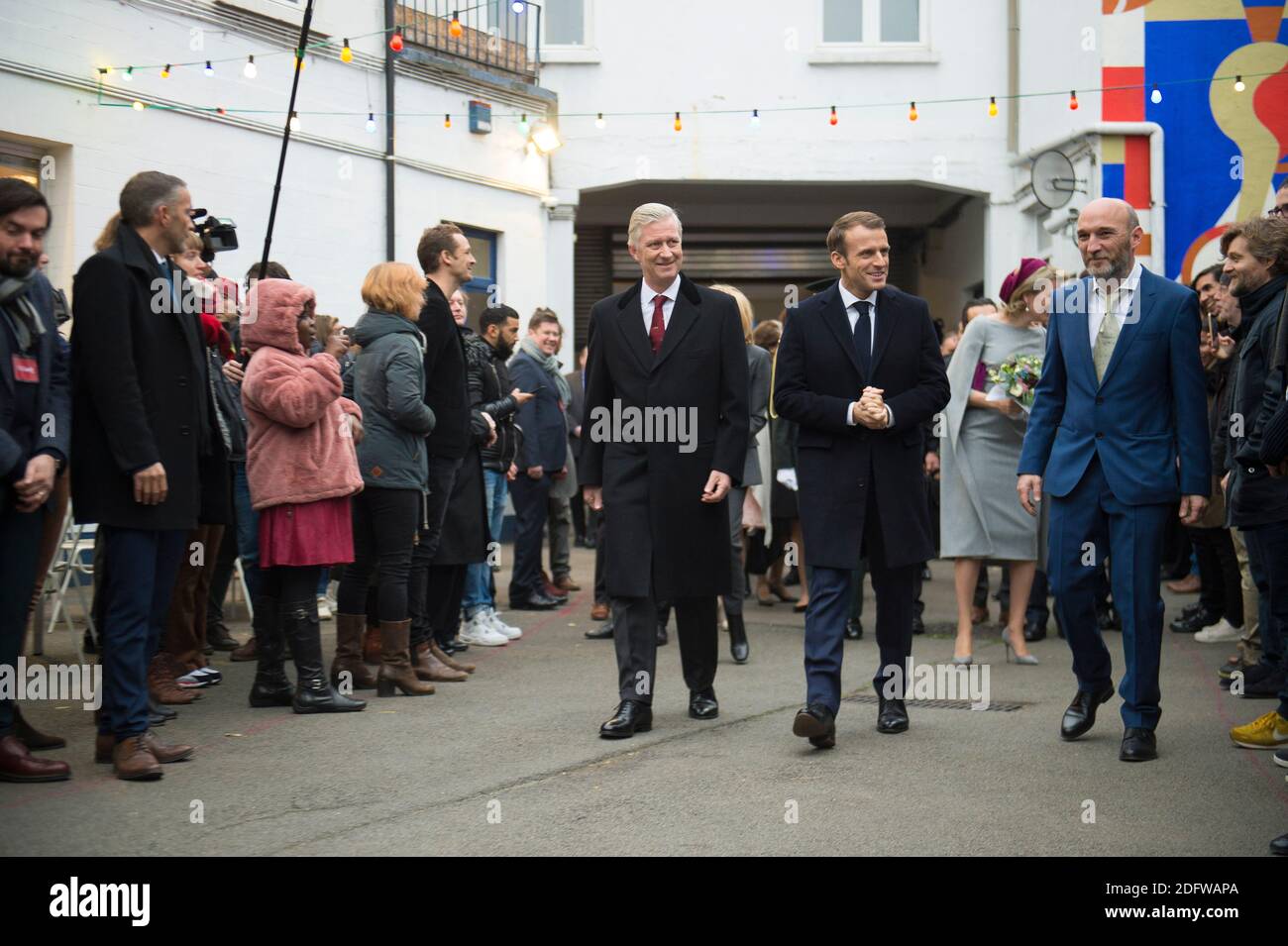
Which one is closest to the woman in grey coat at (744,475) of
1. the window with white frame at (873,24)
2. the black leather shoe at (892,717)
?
the black leather shoe at (892,717)

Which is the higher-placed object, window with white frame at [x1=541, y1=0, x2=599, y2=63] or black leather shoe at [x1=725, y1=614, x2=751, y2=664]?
window with white frame at [x1=541, y1=0, x2=599, y2=63]

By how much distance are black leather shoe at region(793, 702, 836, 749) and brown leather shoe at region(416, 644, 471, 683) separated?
2442 millimetres

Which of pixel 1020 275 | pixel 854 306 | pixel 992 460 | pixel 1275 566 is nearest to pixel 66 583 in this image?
pixel 854 306

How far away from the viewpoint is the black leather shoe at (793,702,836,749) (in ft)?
19.5

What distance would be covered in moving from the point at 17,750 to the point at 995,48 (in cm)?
1520

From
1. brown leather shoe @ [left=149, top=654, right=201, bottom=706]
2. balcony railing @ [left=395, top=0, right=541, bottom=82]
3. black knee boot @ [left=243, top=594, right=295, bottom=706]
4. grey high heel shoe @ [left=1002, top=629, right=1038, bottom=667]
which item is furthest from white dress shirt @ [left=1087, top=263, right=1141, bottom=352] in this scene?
balcony railing @ [left=395, top=0, right=541, bottom=82]

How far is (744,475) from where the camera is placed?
28.6ft

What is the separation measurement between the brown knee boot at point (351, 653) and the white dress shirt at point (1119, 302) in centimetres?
380

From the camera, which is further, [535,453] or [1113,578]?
[535,453]

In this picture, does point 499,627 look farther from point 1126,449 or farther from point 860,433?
point 1126,449

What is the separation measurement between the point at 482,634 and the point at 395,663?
2.06 metres

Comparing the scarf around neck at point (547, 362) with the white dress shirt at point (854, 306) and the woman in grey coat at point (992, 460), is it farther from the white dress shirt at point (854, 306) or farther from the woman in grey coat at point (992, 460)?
the white dress shirt at point (854, 306)

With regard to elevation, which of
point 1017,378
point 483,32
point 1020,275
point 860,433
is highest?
point 483,32

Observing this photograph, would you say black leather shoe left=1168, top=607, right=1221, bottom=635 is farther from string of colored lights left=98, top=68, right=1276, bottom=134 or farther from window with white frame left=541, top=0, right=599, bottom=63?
window with white frame left=541, top=0, right=599, bottom=63
